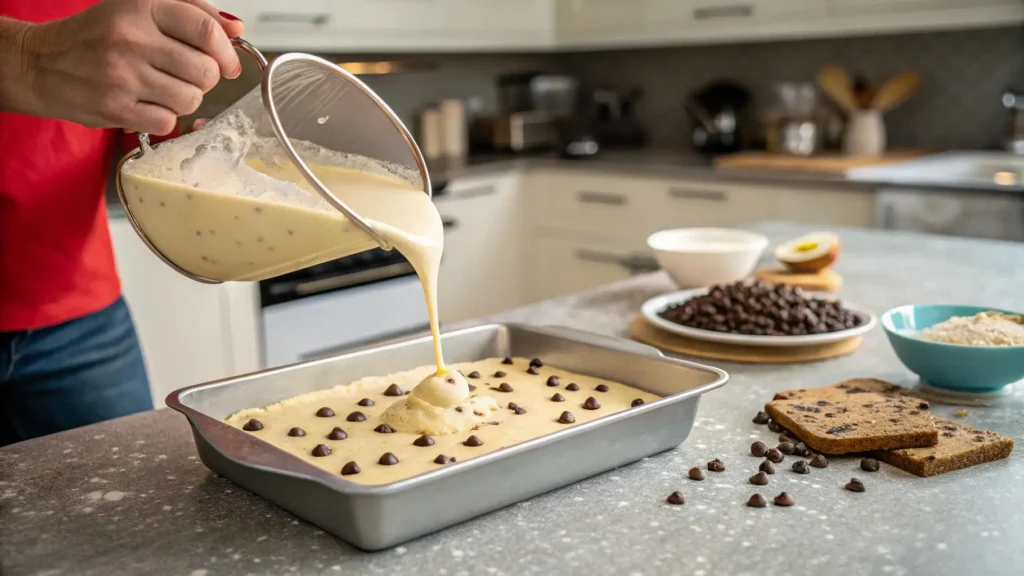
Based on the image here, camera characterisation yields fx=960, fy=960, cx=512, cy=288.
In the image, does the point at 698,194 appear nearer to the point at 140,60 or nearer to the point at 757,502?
the point at 757,502

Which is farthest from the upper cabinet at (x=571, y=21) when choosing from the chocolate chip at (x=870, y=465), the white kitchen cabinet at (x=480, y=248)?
the chocolate chip at (x=870, y=465)

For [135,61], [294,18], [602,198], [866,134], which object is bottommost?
[602,198]

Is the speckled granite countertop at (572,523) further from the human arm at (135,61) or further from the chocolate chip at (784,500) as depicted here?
the human arm at (135,61)

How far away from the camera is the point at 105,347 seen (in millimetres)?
1618

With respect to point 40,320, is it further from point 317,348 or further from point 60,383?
point 317,348

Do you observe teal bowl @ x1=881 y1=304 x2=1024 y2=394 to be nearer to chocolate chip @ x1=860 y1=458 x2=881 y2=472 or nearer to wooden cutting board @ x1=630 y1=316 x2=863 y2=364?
wooden cutting board @ x1=630 y1=316 x2=863 y2=364

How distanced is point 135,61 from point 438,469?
19.1 inches

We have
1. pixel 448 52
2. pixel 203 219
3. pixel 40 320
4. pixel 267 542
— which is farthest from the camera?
pixel 448 52

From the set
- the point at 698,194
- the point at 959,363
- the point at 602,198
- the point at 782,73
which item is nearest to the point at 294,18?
the point at 602,198

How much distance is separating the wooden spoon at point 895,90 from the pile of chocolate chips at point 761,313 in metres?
2.24

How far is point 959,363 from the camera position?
1184mm

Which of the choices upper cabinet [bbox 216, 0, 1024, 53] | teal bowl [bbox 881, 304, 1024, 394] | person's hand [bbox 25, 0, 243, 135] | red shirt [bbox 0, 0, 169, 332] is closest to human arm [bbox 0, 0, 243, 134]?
person's hand [bbox 25, 0, 243, 135]

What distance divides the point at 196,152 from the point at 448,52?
3.43m

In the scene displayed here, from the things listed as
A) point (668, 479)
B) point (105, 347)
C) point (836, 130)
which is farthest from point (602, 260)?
point (668, 479)
